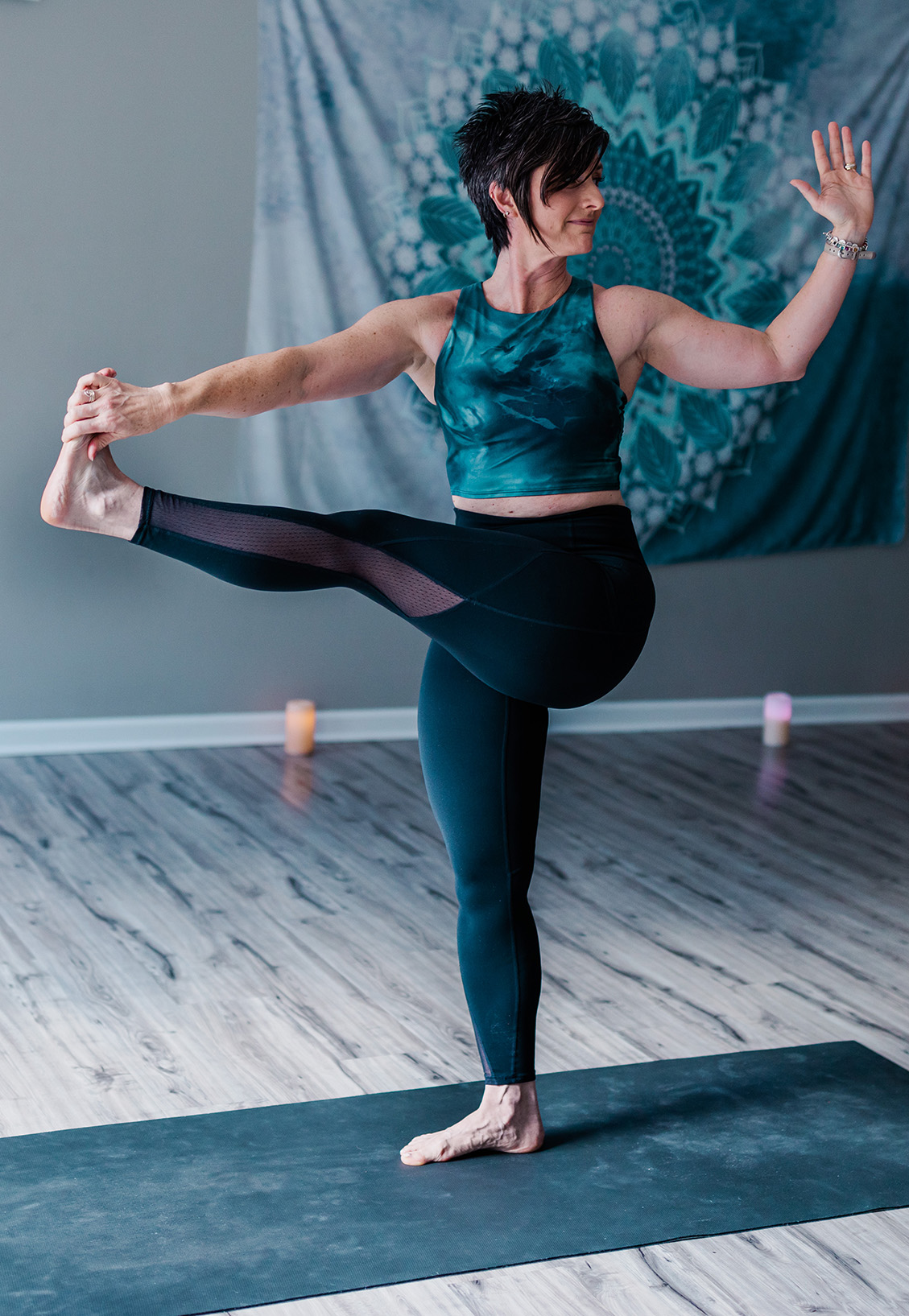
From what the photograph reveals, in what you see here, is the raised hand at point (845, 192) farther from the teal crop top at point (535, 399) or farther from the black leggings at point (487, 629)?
the black leggings at point (487, 629)

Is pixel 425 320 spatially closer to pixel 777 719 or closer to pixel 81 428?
pixel 81 428

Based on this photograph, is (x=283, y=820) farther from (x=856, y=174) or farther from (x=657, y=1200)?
(x=856, y=174)

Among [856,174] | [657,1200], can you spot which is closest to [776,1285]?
[657,1200]

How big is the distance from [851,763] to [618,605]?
270 centimetres

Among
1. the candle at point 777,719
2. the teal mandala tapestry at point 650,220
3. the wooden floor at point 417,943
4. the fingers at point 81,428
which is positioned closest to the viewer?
the fingers at point 81,428

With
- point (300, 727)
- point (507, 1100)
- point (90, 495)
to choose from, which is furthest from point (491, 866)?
point (300, 727)

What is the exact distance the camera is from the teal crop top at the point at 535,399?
1765mm

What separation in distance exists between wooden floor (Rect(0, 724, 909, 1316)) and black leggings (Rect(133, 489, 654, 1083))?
1.29ft

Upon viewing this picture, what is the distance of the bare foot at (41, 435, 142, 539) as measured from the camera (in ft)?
5.04

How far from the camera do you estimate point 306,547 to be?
1.59 m

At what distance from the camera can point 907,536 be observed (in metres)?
4.73

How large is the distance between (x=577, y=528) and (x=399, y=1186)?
82 centimetres

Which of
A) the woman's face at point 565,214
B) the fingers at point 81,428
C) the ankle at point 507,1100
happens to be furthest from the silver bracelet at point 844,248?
the ankle at point 507,1100

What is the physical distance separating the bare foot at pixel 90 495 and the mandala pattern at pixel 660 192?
2.59m
